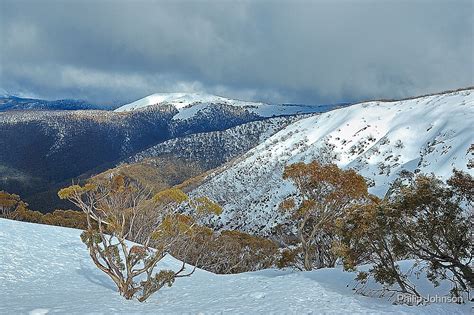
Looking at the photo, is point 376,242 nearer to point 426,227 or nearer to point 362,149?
point 426,227

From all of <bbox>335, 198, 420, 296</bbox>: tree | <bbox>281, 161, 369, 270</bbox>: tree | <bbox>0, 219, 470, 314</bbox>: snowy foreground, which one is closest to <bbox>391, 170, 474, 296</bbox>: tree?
<bbox>335, 198, 420, 296</bbox>: tree

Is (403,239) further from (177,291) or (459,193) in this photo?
(177,291)

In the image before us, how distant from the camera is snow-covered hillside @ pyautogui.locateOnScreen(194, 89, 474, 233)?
5703 centimetres

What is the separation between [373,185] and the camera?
56094mm

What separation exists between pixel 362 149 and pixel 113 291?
7288 cm

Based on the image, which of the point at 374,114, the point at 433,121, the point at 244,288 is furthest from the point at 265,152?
the point at 244,288

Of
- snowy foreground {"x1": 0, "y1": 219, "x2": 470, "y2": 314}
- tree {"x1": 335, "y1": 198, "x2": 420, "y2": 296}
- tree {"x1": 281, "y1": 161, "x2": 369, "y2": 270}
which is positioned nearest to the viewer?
snowy foreground {"x1": 0, "y1": 219, "x2": 470, "y2": 314}

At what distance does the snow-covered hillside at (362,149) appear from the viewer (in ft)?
187

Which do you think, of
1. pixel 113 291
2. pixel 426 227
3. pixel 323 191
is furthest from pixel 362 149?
pixel 113 291

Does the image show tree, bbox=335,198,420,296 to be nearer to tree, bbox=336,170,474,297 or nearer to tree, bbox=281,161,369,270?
tree, bbox=336,170,474,297

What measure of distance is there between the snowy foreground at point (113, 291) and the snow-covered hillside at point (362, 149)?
1474 inches

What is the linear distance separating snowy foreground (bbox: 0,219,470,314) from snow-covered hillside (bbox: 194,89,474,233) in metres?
37.4

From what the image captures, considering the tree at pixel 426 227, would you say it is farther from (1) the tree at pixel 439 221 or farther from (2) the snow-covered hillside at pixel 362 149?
(2) the snow-covered hillside at pixel 362 149

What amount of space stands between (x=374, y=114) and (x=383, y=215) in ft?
300
